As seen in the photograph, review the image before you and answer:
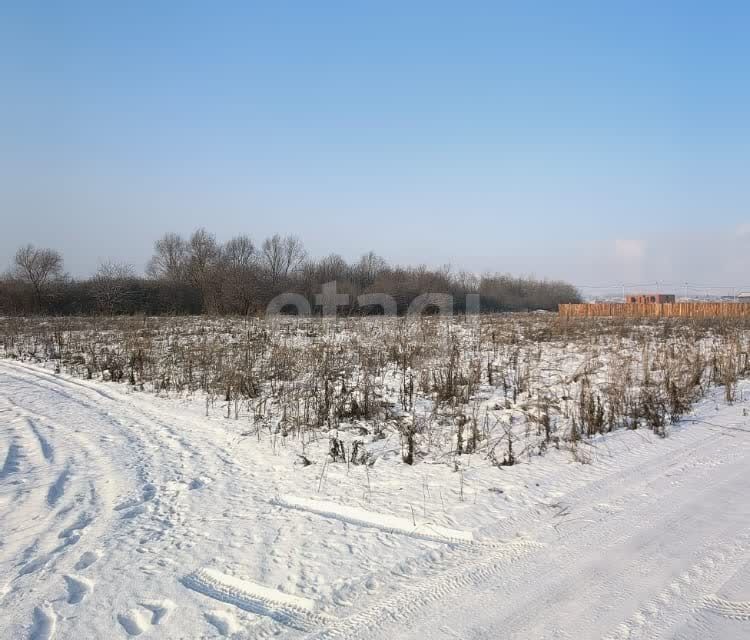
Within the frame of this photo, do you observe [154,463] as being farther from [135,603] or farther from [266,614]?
[266,614]

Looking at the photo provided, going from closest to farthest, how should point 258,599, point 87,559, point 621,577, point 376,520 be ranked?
point 258,599 < point 621,577 < point 87,559 < point 376,520

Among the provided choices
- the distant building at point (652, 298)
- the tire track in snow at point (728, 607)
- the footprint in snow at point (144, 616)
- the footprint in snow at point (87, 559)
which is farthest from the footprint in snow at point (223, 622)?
the distant building at point (652, 298)

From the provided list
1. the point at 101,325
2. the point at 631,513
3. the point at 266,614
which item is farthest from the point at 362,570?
the point at 101,325

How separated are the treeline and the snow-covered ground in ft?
62.7

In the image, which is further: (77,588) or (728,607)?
(77,588)

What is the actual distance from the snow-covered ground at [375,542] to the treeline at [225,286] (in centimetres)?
1912

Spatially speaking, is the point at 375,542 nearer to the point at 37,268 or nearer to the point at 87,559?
the point at 87,559

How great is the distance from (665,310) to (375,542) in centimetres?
3123

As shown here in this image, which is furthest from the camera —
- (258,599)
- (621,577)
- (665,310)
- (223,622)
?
(665,310)

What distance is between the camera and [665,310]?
1205 inches

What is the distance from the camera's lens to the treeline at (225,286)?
1281 inches

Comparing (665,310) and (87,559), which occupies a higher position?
(665,310)

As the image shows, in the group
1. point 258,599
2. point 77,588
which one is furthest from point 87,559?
point 258,599

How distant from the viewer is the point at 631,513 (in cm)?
405
